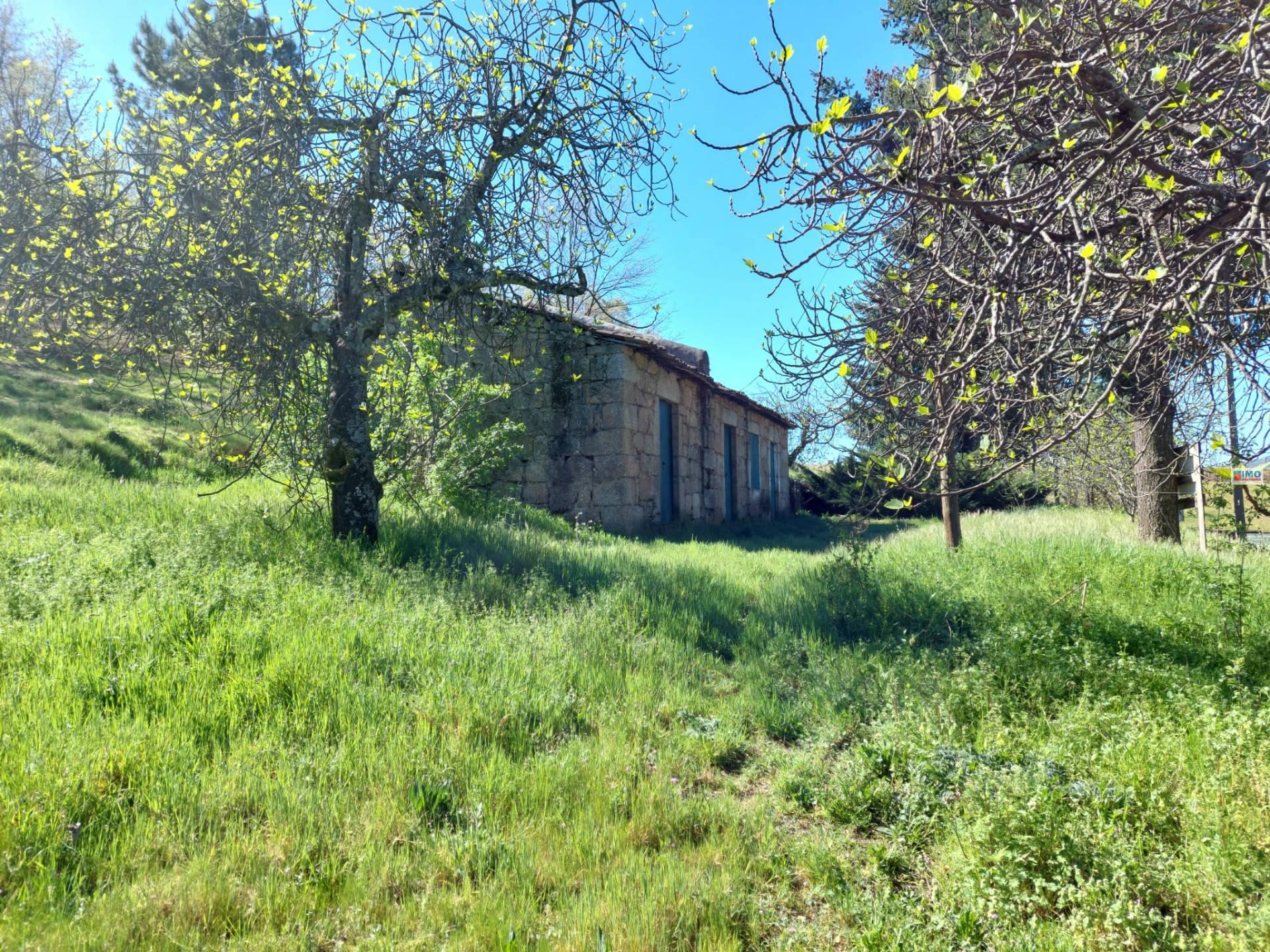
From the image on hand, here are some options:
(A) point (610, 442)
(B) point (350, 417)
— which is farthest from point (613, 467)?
(B) point (350, 417)

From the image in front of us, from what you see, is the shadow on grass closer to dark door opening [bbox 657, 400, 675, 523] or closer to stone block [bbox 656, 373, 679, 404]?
dark door opening [bbox 657, 400, 675, 523]

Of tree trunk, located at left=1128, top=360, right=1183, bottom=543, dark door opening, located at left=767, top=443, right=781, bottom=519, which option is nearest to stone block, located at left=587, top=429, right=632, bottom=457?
tree trunk, located at left=1128, top=360, right=1183, bottom=543

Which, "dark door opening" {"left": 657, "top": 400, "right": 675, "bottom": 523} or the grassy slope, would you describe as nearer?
the grassy slope

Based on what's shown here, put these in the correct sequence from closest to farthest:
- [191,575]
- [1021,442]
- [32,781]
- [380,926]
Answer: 1. [380,926]
2. [32,781]
3. [1021,442]
4. [191,575]

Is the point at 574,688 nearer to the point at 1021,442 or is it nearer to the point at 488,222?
the point at 1021,442

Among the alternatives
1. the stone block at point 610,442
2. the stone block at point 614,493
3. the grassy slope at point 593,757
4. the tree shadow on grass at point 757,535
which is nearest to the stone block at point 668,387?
the stone block at point 610,442

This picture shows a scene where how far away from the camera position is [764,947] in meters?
2.23

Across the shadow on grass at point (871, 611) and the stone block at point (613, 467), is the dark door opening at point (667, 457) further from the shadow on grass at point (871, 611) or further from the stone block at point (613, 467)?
the shadow on grass at point (871, 611)

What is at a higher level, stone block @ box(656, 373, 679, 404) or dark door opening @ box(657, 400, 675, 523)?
stone block @ box(656, 373, 679, 404)

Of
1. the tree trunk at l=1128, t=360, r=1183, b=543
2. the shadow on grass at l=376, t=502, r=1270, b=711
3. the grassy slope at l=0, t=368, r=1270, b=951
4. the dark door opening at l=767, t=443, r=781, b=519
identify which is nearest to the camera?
the grassy slope at l=0, t=368, r=1270, b=951

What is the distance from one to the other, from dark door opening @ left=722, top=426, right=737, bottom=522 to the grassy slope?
1001cm

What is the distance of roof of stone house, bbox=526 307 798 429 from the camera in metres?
8.24

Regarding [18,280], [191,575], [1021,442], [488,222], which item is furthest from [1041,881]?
[18,280]

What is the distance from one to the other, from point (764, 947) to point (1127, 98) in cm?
333
